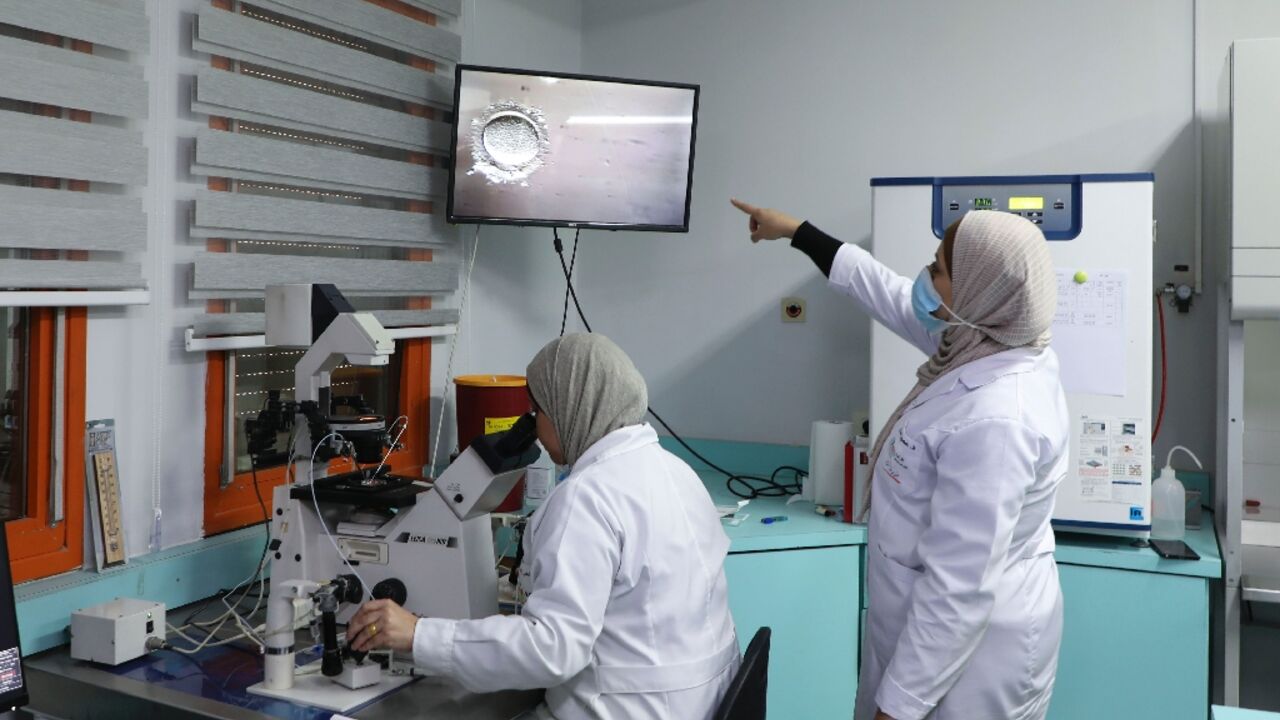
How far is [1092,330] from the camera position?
8.30ft

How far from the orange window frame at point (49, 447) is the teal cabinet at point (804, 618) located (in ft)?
4.72

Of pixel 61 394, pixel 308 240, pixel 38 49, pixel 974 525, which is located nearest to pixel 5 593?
pixel 61 394

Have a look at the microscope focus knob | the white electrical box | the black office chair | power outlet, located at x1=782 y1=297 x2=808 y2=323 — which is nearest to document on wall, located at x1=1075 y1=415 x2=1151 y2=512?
power outlet, located at x1=782 y1=297 x2=808 y2=323

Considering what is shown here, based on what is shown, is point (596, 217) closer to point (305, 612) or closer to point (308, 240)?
point (308, 240)

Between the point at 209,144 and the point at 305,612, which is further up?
the point at 209,144

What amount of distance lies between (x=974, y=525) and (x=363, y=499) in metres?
1.06

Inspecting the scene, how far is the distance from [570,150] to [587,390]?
4.71 ft

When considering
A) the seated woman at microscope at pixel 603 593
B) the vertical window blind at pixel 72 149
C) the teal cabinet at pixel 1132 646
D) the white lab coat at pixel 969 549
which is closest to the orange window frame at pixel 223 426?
the vertical window blind at pixel 72 149

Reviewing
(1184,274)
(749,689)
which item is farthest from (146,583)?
(1184,274)

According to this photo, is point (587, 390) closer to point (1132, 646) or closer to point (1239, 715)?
point (1239, 715)

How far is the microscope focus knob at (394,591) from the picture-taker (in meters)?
1.84

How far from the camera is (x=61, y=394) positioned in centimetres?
200

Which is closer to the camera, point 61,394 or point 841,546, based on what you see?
point 61,394

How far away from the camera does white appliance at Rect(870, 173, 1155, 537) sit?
252cm
